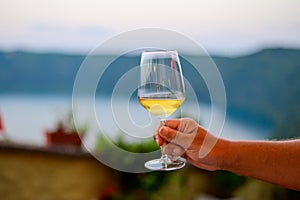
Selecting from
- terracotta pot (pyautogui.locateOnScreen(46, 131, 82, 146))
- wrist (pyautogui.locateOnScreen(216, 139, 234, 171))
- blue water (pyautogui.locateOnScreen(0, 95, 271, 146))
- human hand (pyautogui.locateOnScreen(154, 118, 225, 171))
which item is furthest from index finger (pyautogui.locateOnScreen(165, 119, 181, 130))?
terracotta pot (pyautogui.locateOnScreen(46, 131, 82, 146))

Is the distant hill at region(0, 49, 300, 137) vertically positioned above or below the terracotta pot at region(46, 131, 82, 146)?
above

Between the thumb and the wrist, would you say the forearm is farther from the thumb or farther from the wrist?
the thumb

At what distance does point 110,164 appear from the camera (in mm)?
2043

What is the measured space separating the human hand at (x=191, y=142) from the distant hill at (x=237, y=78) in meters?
0.95

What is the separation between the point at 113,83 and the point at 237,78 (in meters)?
0.57

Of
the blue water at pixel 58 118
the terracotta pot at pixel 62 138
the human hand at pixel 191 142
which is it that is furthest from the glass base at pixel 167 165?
the terracotta pot at pixel 62 138

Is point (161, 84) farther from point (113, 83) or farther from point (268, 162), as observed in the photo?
point (113, 83)

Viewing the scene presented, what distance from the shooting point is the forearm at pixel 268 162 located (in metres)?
1.04

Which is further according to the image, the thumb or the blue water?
the blue water

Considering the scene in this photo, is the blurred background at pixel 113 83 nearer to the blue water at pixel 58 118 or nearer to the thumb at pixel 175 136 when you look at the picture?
the blue water at pixel 58 118

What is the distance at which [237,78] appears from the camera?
2039mm

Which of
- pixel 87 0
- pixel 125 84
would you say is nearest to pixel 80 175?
pixel 125 84

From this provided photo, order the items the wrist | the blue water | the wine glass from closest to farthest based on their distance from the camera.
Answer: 1. the wine glass
2. the wrist
3. the blue water

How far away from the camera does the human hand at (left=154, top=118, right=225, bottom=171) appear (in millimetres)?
922
